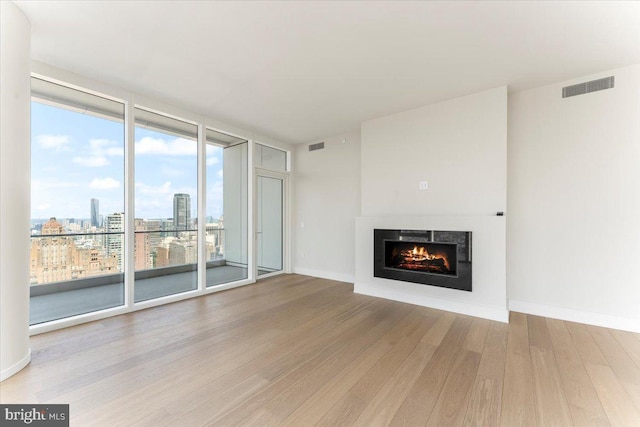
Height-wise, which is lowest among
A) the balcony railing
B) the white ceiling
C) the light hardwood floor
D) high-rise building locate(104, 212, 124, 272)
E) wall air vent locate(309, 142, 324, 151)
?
the light hardwood floor

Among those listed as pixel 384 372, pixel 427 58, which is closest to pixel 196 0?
pixel 427 58

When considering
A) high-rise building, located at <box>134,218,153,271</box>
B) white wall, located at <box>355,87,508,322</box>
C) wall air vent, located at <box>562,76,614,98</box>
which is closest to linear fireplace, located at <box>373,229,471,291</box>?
white wall, located at <box>355,87,508,322</box>

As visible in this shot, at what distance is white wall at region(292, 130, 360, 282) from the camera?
547cm

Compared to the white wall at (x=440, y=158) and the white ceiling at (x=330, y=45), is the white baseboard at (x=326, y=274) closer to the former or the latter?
the white wall at (x=440, y=158)

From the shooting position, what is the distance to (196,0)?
2.16 m

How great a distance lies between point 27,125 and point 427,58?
13.1 ft

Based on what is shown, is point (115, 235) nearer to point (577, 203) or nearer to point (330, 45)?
point (330, 45)

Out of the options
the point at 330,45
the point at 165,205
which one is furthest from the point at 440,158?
the point at 165,205

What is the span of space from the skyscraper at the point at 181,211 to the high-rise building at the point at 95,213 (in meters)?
0.97

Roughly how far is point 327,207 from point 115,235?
373cm

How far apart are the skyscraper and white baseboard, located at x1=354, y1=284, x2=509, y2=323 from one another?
3126 mm

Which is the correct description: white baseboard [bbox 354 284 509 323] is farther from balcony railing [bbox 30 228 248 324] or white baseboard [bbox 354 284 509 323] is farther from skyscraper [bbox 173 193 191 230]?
skyscraper [bbox 173 193 191 230]

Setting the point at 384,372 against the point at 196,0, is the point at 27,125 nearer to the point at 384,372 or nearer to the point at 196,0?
the point at 196,0

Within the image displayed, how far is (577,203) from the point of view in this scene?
3.37m
